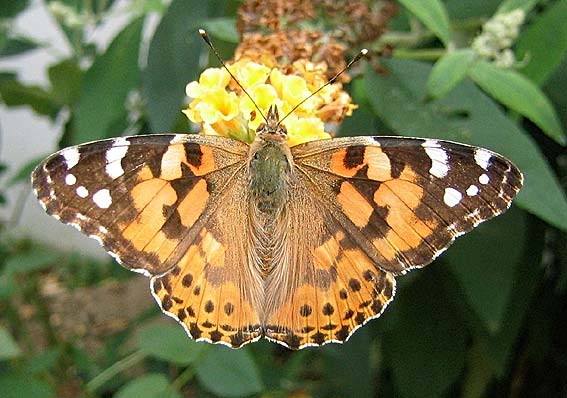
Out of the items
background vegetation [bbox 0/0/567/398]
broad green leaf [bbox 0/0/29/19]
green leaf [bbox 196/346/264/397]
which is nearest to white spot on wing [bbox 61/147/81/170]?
background vegetation [bbox 0/0/567/398]

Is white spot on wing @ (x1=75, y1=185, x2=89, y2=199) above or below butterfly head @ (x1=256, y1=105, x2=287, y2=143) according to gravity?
above

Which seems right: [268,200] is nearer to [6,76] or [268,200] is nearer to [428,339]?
[428,339]

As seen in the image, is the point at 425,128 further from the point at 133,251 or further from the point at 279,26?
the point at 133,251

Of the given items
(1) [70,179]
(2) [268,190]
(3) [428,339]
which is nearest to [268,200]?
(2) [268,190]

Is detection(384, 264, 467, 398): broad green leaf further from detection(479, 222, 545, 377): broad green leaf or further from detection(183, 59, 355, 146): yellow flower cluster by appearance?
detection(183, 59, 355, 146): yellow flower cluster

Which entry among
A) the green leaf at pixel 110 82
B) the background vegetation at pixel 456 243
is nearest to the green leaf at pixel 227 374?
the background vegetation at pixel 456 243

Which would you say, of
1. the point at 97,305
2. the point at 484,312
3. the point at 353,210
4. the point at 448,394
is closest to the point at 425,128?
the point at 353,210

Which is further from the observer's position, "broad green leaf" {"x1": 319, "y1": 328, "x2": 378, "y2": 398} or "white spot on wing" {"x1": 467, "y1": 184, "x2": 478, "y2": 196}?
"broad green leaf" {"x1": 319, "y1": 328, "x2": 378, "y2": 398}

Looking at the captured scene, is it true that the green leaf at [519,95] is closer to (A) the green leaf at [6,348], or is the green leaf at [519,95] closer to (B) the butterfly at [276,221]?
(B) the butterfly at [276,221]
